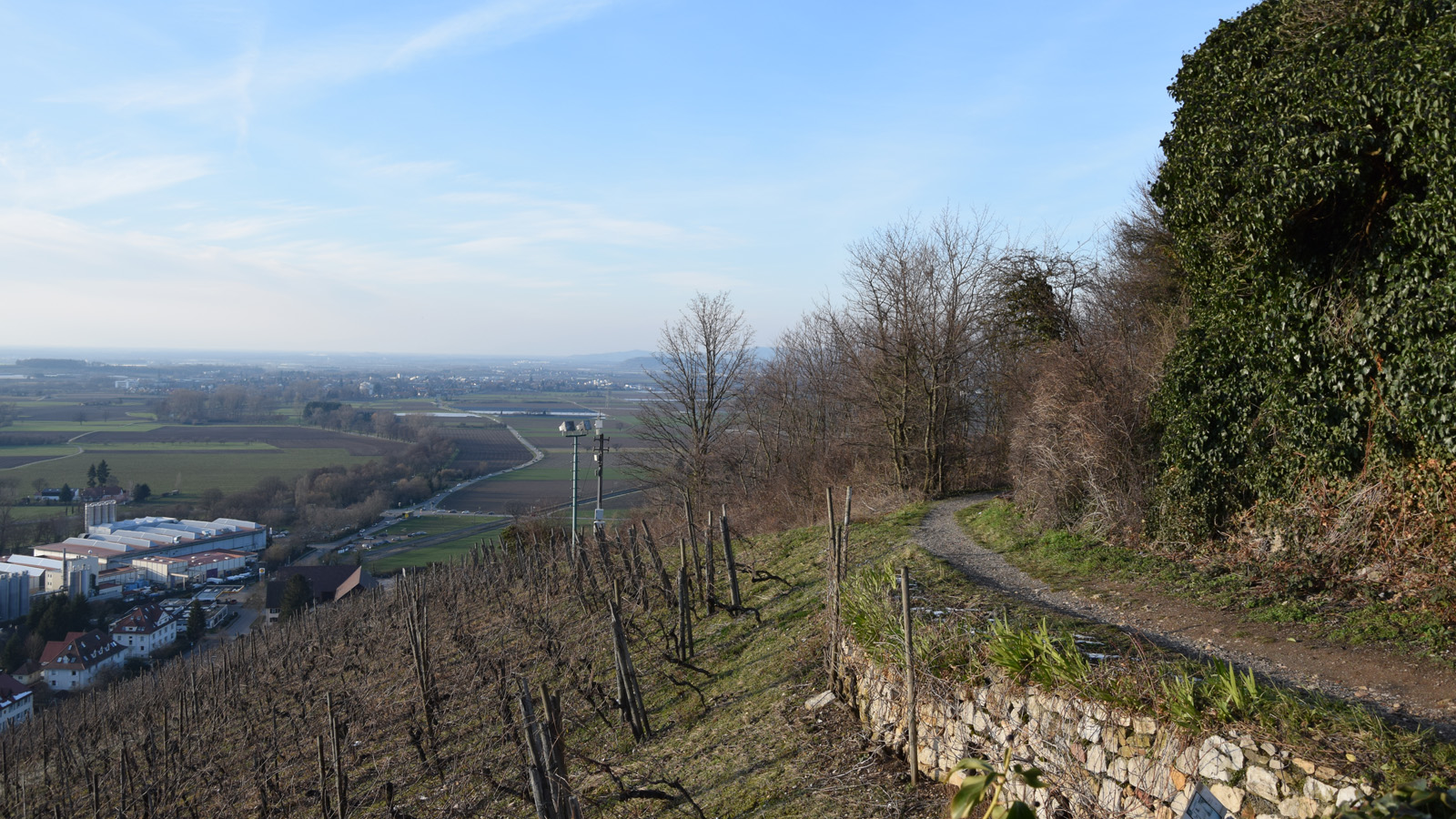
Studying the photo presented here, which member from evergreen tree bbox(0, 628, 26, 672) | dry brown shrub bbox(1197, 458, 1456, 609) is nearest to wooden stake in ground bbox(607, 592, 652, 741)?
dry brown shrub bbox(1197, 458, 1456, 609)

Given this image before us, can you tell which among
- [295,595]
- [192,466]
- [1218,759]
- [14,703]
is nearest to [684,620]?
[1218,759]

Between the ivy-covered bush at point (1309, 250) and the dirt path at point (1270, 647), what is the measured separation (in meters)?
2.08

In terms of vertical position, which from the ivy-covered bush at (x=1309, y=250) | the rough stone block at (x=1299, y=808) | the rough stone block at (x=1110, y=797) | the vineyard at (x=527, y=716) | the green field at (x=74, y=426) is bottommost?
the green field at (x=74, y=426)

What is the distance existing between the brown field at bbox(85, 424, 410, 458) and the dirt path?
221 ft

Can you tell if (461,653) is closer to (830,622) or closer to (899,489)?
(830,622)

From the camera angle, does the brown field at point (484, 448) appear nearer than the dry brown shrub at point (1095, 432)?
No

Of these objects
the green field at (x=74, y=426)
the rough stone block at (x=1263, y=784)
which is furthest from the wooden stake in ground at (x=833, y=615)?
the green field at (x=74, y=426)

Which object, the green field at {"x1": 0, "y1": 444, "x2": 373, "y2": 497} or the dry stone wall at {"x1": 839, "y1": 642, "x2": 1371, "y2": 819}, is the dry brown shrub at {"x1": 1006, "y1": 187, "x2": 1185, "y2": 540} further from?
the green field at {"x1": 0, "y1": 444, "x2": 373, "y2": 497}

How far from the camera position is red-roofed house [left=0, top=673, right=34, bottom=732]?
2202 cm

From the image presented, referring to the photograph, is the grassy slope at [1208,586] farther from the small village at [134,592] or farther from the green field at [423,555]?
the green field at [423,555]

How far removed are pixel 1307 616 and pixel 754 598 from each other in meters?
7.54

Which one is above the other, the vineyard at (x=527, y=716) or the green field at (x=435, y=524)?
the vineyard at (x=527, y=716)

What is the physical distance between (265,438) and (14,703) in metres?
62.6

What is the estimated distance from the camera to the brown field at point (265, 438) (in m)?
72.7
